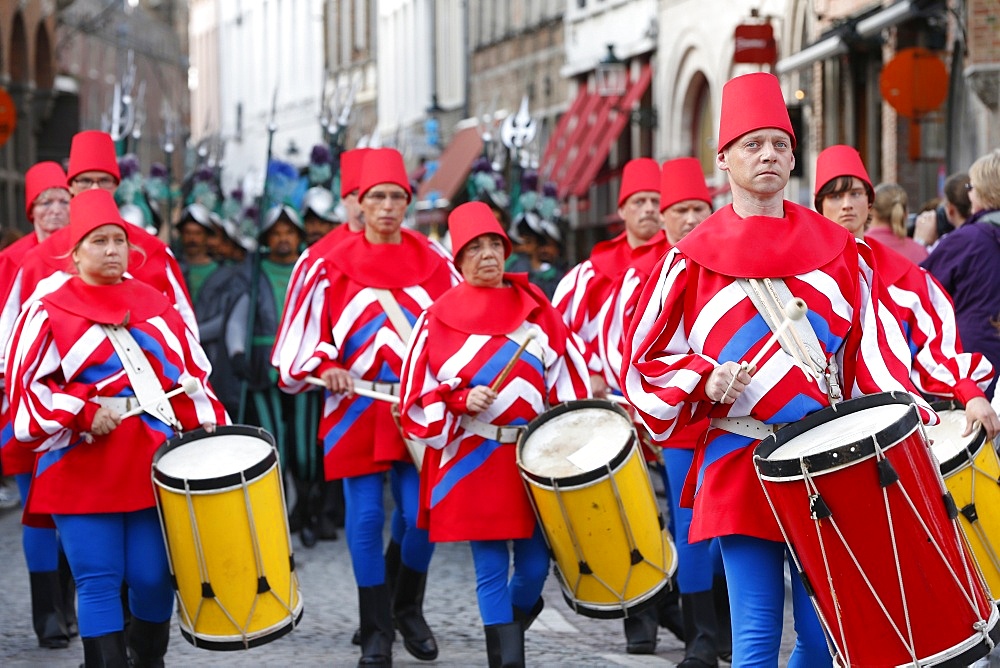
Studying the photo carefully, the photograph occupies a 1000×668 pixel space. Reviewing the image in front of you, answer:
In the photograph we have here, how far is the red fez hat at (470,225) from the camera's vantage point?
25.2ft

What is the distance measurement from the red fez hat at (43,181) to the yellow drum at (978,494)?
470 cm

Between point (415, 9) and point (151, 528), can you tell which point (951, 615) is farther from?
point (415, 9)

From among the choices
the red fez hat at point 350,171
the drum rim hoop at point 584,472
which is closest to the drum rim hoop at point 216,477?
the drum rim hoop at point 584,472

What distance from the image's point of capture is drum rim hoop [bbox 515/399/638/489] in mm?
7039

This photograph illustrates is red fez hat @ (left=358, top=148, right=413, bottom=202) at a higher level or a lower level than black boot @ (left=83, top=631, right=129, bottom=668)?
higher

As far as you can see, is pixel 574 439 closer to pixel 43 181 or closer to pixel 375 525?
pixel 375 525

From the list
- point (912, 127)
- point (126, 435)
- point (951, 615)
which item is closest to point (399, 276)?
point (126, 435)

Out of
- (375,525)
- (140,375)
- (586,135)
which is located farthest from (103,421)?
(586,135)

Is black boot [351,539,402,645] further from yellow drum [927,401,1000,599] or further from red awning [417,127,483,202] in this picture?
red awning [417,127,483,202]

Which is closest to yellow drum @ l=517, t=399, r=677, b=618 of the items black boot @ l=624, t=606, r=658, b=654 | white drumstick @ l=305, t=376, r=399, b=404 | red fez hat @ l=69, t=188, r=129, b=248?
black boot @ l=624, t=606, r=658, b=654

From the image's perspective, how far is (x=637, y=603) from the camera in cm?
739

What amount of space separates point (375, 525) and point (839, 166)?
2379 millimetres

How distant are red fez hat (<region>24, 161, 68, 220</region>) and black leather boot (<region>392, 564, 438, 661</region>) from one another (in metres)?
2.59

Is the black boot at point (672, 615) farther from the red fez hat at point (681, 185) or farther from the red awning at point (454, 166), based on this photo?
the red awning at point (454, 166)
